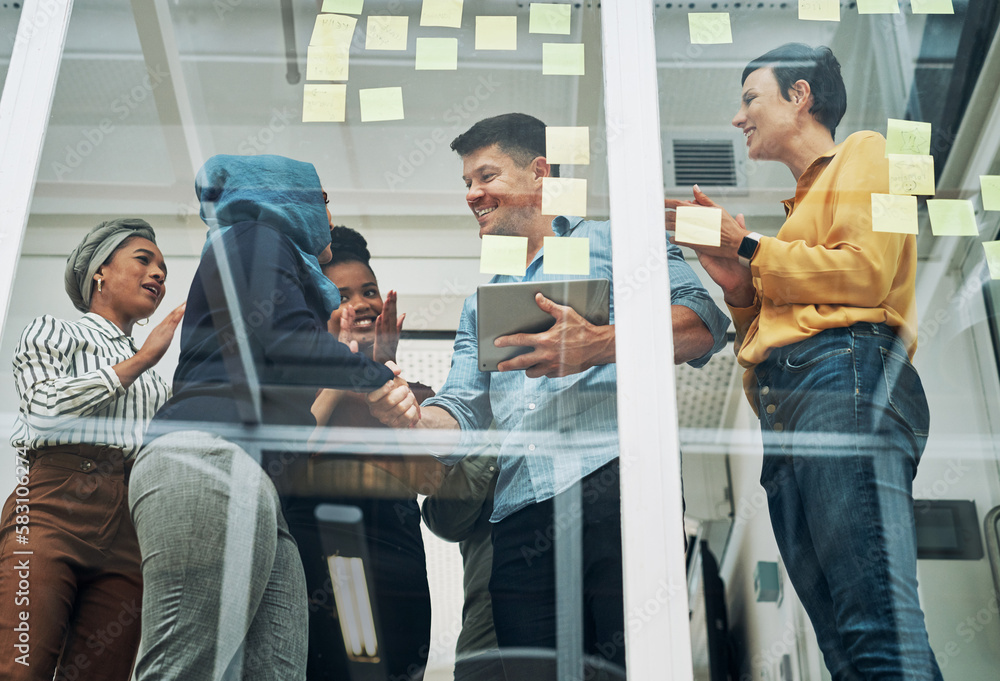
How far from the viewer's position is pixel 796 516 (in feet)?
5.81

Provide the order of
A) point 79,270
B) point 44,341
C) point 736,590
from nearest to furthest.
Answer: point 44,341 < point 79,270 < point 736,590

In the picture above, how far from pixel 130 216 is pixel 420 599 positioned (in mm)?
1238

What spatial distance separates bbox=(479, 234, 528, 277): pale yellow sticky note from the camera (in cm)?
193

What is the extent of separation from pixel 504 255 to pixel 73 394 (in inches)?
37.2

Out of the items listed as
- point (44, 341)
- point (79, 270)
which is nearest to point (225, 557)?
point (44, 341)

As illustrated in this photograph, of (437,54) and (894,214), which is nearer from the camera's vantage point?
(894,214)

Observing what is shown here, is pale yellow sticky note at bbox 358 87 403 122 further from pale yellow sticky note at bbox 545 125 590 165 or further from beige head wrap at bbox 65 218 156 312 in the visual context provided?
beige head wrap at bbox 65 218 156 312

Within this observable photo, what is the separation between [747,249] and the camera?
1876mm

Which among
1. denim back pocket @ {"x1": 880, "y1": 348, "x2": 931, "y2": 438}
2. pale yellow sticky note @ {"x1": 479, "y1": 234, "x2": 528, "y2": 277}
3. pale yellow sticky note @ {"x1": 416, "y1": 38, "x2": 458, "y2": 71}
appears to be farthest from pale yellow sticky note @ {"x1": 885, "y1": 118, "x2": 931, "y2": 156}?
pale yellow sticky note @ {"x1": 416, "y1": 38, "x2": 458, "y2": 71}

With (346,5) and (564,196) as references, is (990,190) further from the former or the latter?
(346,5)

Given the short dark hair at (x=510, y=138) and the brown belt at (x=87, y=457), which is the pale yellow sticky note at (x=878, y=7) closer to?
the short dark hair at (x=510, y=138)

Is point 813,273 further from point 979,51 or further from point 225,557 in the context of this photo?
point 225,557

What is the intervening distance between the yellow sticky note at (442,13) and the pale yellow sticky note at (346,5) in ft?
0.54

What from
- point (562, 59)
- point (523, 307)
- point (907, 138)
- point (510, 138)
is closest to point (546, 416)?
point (523, 307)
